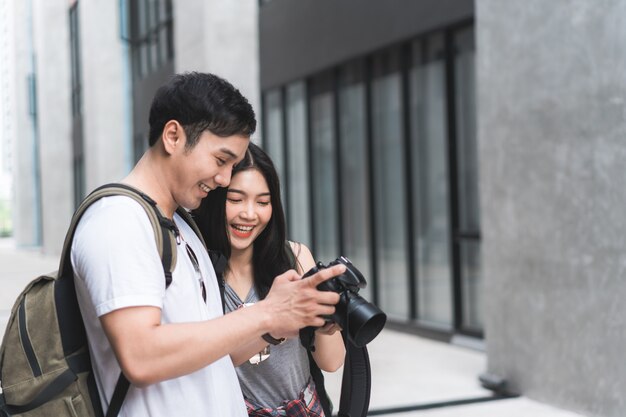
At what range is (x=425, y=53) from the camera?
24.8ft

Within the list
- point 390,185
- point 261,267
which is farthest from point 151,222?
point 390,185

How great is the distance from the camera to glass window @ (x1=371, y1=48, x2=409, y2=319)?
8.06 meters

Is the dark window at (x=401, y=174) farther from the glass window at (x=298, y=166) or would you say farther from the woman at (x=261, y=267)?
the woman at (x=261, y=267)

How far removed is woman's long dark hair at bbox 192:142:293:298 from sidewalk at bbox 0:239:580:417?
2.77 m

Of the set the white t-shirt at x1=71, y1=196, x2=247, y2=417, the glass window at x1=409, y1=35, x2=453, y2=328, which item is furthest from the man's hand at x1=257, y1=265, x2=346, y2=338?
the glass window at x1=409, y1=35, x2=453, y2=328

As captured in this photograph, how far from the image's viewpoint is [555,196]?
15.7 feet

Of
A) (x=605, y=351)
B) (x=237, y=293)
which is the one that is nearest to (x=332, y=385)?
(x=605, y=351)

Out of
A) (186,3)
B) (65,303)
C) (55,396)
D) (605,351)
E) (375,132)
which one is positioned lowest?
(605,351)

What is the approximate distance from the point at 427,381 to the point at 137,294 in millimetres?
4805

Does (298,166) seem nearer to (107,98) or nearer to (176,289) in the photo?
(176,289)

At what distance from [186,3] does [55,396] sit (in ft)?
34.6

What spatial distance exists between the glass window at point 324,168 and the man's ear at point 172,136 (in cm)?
755

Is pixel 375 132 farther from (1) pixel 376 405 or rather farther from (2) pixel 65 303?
(2) pixel 65 303

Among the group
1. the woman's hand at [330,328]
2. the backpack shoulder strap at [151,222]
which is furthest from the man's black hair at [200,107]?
the woman's hand at [330,328]
